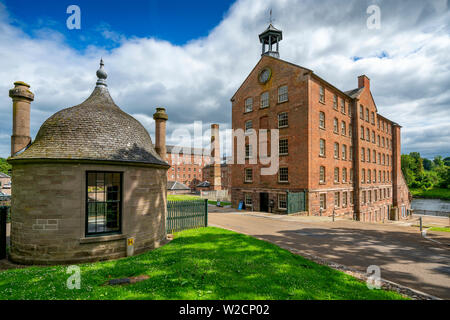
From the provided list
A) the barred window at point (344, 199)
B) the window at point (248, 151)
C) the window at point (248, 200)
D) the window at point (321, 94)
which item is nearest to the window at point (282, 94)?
the window at point (321, 94)

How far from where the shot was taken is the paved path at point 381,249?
25.1 feet

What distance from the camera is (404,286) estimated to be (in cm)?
686

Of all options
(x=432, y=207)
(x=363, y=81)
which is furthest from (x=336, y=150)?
(x=432, y=207)

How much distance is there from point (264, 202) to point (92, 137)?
20.6 metres

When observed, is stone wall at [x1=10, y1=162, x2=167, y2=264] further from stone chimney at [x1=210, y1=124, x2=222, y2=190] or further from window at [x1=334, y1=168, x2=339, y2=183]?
stone chimney at [x1=210, y1=124, x2=222, y2=190]

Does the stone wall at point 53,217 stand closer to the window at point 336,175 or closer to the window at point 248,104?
the window at point 248,104

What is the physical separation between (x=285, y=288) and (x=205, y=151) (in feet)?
331

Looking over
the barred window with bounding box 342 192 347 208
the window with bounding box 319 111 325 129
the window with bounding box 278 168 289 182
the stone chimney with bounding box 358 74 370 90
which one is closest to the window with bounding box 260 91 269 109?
the window with bounding box 319 111 325 129

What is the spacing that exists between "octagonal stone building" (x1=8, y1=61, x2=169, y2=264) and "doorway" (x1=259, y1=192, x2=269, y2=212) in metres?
16.6

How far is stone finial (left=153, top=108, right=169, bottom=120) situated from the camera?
13.6 m

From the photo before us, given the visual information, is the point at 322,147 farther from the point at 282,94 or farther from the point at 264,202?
the point at 264,202

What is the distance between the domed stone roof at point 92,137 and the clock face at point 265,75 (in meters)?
20.1

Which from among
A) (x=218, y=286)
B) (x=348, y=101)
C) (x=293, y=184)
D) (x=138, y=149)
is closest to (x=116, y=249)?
(x=138, y=149)

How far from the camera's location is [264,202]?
2645 centimetres
